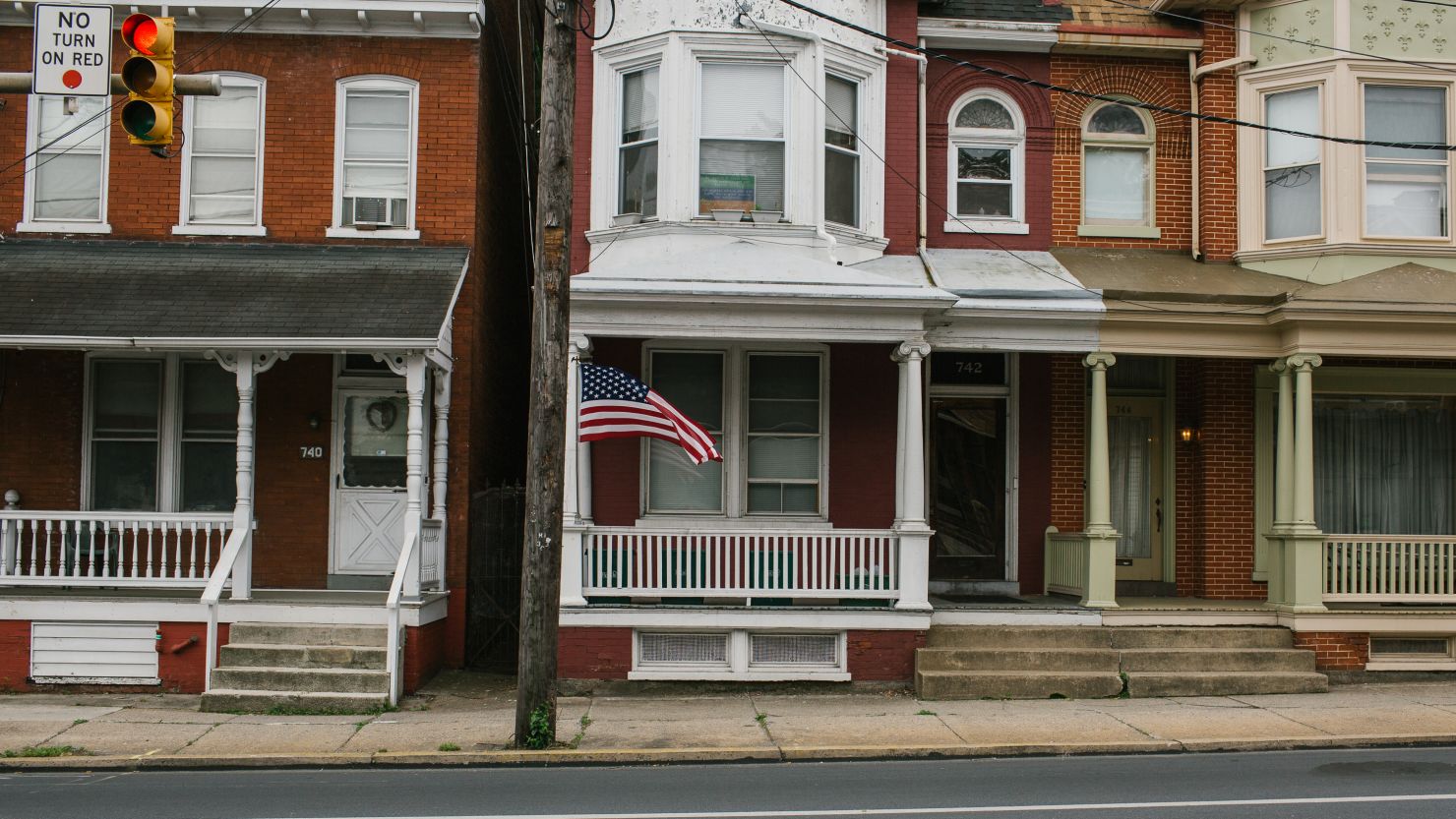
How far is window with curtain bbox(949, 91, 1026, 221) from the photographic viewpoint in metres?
15.1

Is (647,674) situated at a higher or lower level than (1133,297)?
lower

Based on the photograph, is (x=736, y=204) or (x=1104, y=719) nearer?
(x=1104, y=719)

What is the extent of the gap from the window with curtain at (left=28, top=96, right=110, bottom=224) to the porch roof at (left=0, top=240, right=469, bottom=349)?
0.45 meters

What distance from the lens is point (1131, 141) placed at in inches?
603

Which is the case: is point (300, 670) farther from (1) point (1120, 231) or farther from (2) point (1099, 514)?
(1) point (1120, 231)

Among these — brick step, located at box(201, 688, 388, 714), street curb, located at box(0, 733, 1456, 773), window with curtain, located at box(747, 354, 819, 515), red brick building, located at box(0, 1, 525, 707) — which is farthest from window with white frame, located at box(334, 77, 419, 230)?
street curb, located at box(0, 733, 1456, 773)

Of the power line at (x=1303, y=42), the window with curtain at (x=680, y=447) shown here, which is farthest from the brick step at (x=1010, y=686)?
the power line at (x=1303, y=42)

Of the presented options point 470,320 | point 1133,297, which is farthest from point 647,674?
point 1133,297

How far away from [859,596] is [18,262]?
30.9 ft

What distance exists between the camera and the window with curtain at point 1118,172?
1534 cm

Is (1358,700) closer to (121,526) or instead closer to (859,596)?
(859,596)

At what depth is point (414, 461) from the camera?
1270cm

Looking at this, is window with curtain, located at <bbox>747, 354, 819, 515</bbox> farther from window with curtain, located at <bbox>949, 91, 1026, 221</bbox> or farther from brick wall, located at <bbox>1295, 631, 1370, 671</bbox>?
brick wall, located at <bbox>1295, 631, 1370, 671</bbox>

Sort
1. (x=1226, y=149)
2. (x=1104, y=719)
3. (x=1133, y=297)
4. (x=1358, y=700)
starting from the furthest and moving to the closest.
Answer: (x=1226, y=149) < (x=1133, y=297) < (x=1358, y=700) < (x=1104, y=719)
